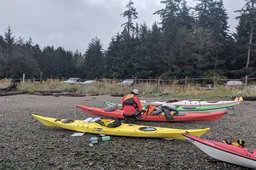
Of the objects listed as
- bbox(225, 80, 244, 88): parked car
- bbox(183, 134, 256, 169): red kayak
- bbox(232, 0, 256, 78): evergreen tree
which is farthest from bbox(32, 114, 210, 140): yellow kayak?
bbox(232, 0, 256, 78): evergreen tree

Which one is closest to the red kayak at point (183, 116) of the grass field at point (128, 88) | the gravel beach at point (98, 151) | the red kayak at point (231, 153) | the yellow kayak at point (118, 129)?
the gravel beach at point (98, 151)

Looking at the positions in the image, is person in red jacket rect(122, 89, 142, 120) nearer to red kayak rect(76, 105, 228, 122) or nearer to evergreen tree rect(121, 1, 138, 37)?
red kayak rect(76, 105, 228, 122)

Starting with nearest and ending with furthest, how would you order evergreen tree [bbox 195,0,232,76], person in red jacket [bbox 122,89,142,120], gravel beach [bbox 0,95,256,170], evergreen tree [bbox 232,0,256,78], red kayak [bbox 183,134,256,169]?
red kayak [bbox 183,134,256,169] < gravel beach [bbox 0,95,256,170] < person in red jacket [bbox 122,89,142,120] < evergreen tree [bbox 232,0,256,78] < evergreen tree [bbox 195,0,232,76]

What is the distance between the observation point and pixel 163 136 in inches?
143

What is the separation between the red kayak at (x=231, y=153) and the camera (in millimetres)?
2375

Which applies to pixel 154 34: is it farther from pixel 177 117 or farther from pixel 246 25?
pixel 177 117

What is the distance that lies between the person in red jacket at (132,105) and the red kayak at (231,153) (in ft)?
7.48

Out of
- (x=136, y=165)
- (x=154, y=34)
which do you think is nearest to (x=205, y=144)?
(x=136, y=165)

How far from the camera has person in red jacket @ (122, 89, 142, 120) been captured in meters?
4.71

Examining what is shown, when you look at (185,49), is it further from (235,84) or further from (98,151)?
(98,151)

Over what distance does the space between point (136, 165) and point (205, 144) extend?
1.12 meters

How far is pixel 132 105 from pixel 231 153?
2.71m

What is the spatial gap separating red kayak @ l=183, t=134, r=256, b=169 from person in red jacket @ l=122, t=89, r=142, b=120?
2280 mm

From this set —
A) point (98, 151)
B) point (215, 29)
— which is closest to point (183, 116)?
point (98, 151)
